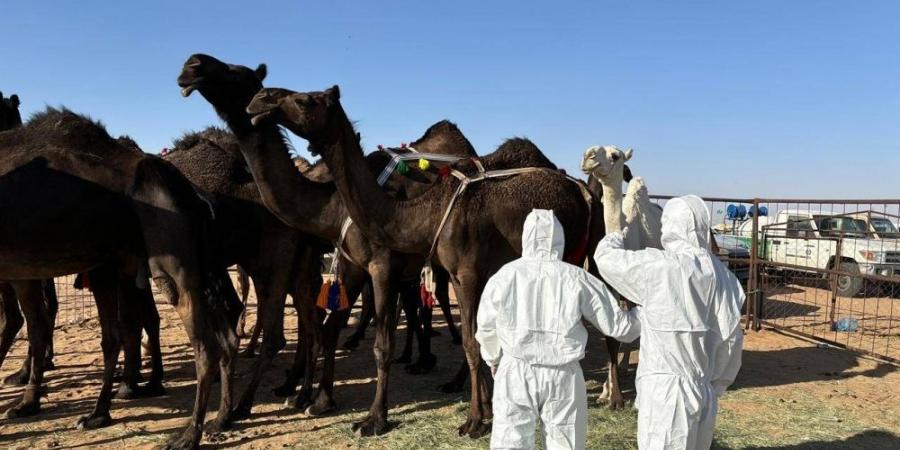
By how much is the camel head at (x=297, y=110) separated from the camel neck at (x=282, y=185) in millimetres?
208

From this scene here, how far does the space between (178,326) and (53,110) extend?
219 inches

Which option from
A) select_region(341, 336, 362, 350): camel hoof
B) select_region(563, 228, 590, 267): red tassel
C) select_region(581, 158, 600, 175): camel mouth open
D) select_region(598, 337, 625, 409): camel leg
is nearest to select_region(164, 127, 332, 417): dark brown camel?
select_region(341, 336, 362, 350): camel hoof

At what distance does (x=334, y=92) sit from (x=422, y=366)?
3.61 metres

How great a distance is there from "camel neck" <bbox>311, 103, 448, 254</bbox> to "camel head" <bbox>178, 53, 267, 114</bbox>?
72 centimetres

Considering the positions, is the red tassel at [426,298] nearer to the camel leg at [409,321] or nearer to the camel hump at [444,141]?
the camel leg at [409,321]

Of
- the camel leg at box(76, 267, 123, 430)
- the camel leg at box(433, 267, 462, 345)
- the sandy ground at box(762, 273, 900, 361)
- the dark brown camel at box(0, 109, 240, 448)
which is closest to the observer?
the dark brown camel at box(0, 109, 240, 448)

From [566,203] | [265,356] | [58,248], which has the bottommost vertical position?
[265,356]

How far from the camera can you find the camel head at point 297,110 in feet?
15.2

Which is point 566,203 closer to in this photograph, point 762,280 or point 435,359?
point 435,359

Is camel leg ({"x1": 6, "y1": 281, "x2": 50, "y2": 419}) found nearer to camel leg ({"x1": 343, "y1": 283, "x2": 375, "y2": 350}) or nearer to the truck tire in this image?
camel leg ({"x1": 343, "y1": 283, "x2": 375, "y2": 350})

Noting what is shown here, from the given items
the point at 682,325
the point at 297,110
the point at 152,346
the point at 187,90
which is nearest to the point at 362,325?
the point at 152,346

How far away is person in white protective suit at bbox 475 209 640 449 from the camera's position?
10.8 feet

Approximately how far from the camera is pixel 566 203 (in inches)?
213

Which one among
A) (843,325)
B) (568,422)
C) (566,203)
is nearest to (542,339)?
(568,422)
